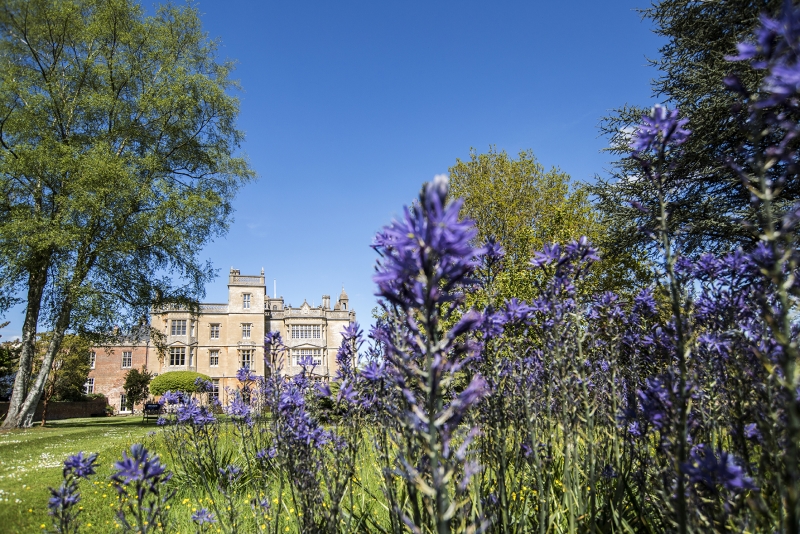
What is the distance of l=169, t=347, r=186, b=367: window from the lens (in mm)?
44281

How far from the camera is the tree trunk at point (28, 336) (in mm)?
17797

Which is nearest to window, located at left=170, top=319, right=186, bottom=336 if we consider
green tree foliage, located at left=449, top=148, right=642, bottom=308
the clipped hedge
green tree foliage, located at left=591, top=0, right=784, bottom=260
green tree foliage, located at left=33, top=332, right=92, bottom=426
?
the clipped hedge

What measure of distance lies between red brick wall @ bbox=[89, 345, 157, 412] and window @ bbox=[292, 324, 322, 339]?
14.6 metres

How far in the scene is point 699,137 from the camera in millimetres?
11867

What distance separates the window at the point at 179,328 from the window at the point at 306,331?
33.9ft

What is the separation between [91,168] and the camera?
1634 centimetres

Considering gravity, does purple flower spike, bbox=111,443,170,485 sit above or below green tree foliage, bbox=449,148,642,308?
below

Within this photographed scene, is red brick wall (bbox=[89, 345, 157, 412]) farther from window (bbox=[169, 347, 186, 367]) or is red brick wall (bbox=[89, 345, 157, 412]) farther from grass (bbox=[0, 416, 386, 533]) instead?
grass (bbox=[0, 416, 386, 533])

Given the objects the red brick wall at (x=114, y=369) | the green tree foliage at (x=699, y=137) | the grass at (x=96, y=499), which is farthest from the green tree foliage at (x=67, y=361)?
the green tree foliage at (x=699, y=137)

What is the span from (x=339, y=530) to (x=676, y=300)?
234 centimetres

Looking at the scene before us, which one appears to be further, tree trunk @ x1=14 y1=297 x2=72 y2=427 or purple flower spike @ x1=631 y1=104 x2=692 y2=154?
tree trunk @ x1=14 y1=297 x2=72 y2=427

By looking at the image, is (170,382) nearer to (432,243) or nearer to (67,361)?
(67,361)

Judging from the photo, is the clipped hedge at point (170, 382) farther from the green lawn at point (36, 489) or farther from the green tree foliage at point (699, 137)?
the green tree foliage at point (699, 137)

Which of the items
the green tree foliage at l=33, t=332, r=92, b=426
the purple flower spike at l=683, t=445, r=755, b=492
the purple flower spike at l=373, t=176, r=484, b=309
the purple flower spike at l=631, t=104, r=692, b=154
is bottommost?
the purple flower spike at l=683, t=445, r=755, b=492
